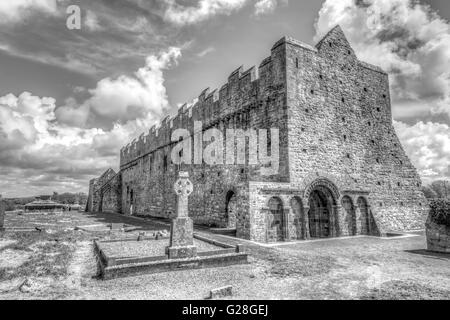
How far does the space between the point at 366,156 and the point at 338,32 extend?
309 inches

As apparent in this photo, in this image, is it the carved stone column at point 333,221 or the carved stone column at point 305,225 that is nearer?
the carved stone column at point 305,225

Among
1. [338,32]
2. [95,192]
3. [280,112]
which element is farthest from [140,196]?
[338,32]

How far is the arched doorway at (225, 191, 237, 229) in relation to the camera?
17.7 m

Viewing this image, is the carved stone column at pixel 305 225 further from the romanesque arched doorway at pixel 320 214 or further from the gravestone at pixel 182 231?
the gravestone at pixel 182 231

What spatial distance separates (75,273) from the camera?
7008mm

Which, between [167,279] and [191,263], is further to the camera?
[191,263]

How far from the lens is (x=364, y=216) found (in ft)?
50.2

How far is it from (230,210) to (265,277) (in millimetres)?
11420

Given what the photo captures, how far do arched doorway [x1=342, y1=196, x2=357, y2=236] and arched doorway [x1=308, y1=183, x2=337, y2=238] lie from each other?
94 centimetres

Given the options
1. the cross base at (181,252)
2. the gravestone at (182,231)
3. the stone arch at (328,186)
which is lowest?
the cross base at (181,252)

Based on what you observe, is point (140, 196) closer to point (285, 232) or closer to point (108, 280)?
point (285, 232)

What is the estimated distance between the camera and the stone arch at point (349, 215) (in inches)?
578

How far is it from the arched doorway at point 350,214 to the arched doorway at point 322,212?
0.94 metres

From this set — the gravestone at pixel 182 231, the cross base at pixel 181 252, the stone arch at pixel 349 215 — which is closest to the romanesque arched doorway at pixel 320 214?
the stone arch at pixel 349 215
